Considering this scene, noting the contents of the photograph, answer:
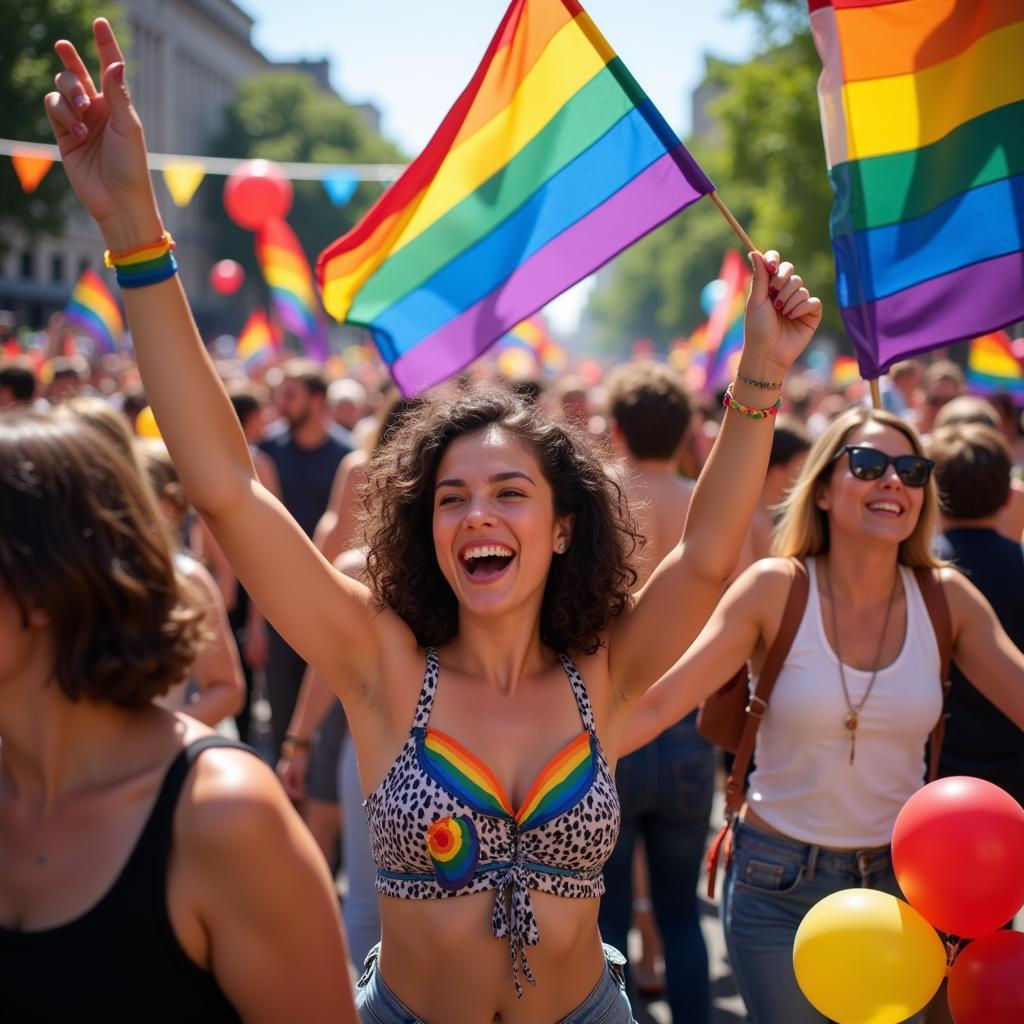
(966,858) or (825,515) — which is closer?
(966,858)

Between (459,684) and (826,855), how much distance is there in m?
1.15

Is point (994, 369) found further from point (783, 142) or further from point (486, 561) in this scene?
point (783, 142)

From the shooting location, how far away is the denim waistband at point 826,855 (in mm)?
3027

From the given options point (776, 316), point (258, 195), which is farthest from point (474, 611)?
point (258, 195)

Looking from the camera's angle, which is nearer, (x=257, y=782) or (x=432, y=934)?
(x=257, y=782)

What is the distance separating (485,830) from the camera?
226 centimetres

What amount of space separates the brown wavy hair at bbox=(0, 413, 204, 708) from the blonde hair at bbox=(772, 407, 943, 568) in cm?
205

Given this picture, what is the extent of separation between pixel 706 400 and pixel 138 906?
8.88 m

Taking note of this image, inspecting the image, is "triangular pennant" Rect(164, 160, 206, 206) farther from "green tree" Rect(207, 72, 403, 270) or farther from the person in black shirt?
"green tree" Rect(207, 72, 403, 270)

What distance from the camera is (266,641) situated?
666 cm

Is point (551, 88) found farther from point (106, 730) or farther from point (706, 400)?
point (706, 400)

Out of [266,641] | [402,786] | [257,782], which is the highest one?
[257,782]

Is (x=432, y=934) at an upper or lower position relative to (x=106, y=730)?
lower

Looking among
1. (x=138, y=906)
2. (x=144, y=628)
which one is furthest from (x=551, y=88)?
(x=138, y=906)
